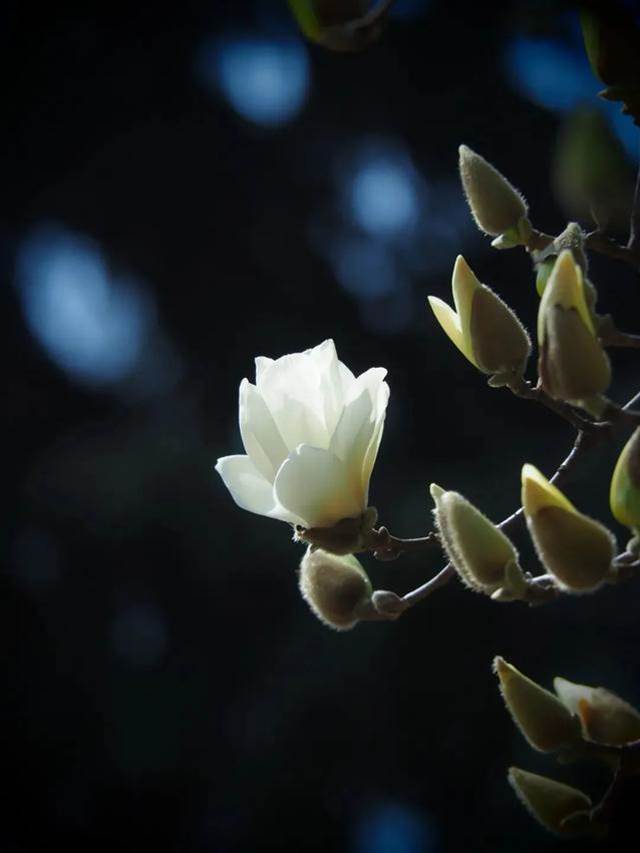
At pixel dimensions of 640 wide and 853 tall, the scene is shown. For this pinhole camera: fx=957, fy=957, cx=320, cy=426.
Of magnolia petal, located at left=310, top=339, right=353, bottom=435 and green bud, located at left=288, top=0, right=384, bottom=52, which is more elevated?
green bud, located at left=288, top=0, right=384, bottom=52

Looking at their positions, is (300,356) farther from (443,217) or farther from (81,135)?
(81,135)

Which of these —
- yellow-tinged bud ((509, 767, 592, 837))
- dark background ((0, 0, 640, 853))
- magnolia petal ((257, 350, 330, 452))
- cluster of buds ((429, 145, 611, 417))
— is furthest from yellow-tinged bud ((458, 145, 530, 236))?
dark background ((0, 0, 640, 853))

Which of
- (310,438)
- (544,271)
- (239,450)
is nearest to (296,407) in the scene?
(310,438)

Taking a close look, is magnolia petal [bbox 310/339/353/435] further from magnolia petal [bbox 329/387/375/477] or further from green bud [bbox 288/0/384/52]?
green bud [bbox 288/0/384/52]

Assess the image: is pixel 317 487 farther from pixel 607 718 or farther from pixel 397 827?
pixel 397 827

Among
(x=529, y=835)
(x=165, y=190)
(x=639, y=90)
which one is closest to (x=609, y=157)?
(x=639, y=90)

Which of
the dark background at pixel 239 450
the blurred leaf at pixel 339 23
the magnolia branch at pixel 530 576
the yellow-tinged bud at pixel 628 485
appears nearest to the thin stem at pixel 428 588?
the magnolia branch at pixel 530 576
